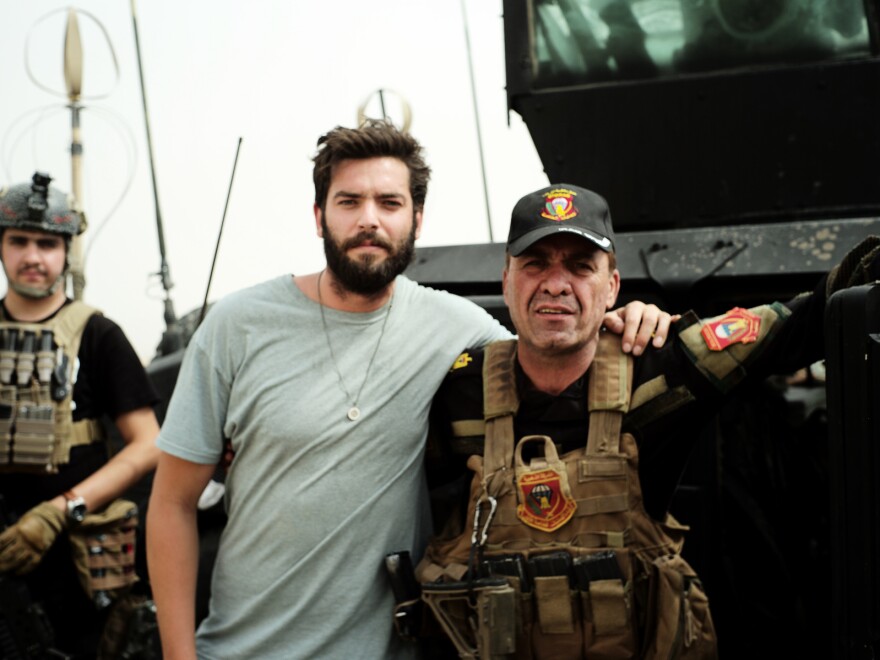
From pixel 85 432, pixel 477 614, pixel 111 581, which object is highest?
pixel 85 432

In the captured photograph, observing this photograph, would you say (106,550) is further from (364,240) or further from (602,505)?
Result: (602,505)

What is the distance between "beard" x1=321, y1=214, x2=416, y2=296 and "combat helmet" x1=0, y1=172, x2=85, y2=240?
1885mm

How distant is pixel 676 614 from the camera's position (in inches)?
105

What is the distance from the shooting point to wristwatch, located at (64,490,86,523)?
4.23 metres

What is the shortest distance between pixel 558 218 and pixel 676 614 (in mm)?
969

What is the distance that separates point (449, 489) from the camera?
12.6ft

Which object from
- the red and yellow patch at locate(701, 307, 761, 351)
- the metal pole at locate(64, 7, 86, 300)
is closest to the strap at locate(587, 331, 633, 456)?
the red and yellow patch at locate(701, 307, 761, 351)

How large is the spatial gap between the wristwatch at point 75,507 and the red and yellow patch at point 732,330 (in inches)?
99.7

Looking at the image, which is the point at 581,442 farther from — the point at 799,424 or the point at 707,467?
the point at 799,424

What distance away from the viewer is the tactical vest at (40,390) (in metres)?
4.24

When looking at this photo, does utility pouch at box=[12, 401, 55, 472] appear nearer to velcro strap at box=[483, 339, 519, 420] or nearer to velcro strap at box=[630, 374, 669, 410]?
velcro strap at box=[483, 339, 519, 420]

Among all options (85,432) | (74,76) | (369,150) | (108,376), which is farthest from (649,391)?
(74,76)

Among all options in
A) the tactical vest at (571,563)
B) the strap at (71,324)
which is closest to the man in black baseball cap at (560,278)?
the tactical vest at (571,563)

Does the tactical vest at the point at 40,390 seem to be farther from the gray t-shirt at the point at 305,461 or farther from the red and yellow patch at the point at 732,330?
the red and yellow patch at the point at 732,330
